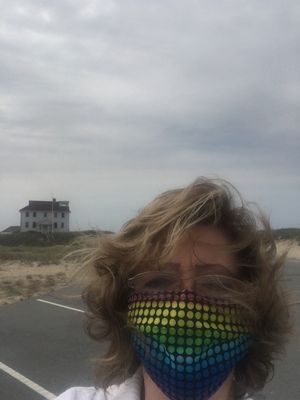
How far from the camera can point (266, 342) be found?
1967 millimetres

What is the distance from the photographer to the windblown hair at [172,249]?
1.87m

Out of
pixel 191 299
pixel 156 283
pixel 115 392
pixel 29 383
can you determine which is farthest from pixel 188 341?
pixel 29 383

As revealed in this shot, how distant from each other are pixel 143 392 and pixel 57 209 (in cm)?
10222

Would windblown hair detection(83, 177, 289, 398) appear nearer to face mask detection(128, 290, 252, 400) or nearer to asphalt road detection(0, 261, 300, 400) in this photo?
face mask detection(128, 290, 252, 400)

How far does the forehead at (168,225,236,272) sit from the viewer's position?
1.87m

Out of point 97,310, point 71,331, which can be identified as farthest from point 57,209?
point 97,310

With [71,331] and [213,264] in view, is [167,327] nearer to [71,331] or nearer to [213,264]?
[213,264]

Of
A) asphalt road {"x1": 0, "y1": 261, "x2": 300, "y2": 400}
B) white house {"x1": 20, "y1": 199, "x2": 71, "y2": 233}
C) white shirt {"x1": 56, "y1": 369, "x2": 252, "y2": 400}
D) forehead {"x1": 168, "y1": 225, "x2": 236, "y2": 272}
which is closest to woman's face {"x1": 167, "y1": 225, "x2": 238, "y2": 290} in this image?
forehead {"x1": 168, "y1": 225, "x2": 236, "y2": 272}

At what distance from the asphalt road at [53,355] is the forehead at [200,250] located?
90 cm

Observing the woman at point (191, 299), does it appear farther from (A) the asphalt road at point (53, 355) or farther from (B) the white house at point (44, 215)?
(B) the white house at point (44, 215)

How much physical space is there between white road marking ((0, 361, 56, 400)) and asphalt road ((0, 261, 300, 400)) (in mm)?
42

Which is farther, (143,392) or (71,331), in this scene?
(71,331)

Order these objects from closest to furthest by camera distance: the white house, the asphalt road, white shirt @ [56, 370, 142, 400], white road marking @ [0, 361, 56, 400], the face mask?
the face mask, white shirt @ [56, 370, 142, 400], white road marking @ [0, 361, 56, 400], the asphalt road, the white house

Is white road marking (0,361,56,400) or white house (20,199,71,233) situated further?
white house (20,199,71,233)
